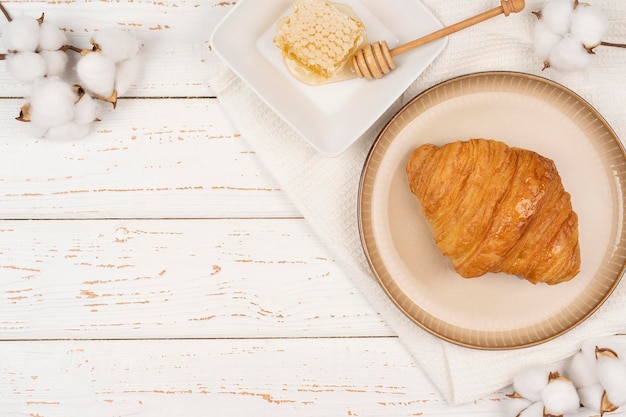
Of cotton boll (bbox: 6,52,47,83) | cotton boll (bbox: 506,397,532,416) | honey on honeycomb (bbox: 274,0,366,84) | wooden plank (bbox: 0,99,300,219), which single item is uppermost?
honey on honeycomb (bbox: 274,0,366,84)

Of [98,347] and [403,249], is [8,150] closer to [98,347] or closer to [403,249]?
[98,347]

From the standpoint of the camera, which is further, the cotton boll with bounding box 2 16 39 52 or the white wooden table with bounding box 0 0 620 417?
the white wooden table with bounding box 0 0 620 417

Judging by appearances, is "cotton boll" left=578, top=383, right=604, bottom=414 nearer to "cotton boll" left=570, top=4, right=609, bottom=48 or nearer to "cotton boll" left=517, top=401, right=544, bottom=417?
"cotton boll" left=517, top=401, right=544, bottom=417

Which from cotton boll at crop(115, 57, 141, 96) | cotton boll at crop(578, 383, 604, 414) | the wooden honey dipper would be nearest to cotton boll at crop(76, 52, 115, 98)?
cotton boll at crop(115, 57, 141, 96)

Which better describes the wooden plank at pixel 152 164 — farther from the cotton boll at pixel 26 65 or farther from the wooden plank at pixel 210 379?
the wooden plank at pixel 210 379

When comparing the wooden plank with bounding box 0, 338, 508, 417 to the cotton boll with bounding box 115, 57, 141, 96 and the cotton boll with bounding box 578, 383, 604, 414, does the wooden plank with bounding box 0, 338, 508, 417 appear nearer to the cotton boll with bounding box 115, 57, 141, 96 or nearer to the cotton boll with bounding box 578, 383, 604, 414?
the cotton boll with bounding box 578, 383, 604, 414

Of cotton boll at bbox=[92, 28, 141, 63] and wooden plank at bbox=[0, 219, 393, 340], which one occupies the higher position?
cotton boll at bbox=[92, 28, 141, 63]

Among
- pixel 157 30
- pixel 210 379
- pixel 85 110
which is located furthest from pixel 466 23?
pixel 210 379

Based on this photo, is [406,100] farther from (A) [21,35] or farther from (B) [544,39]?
(A) [21,35]
